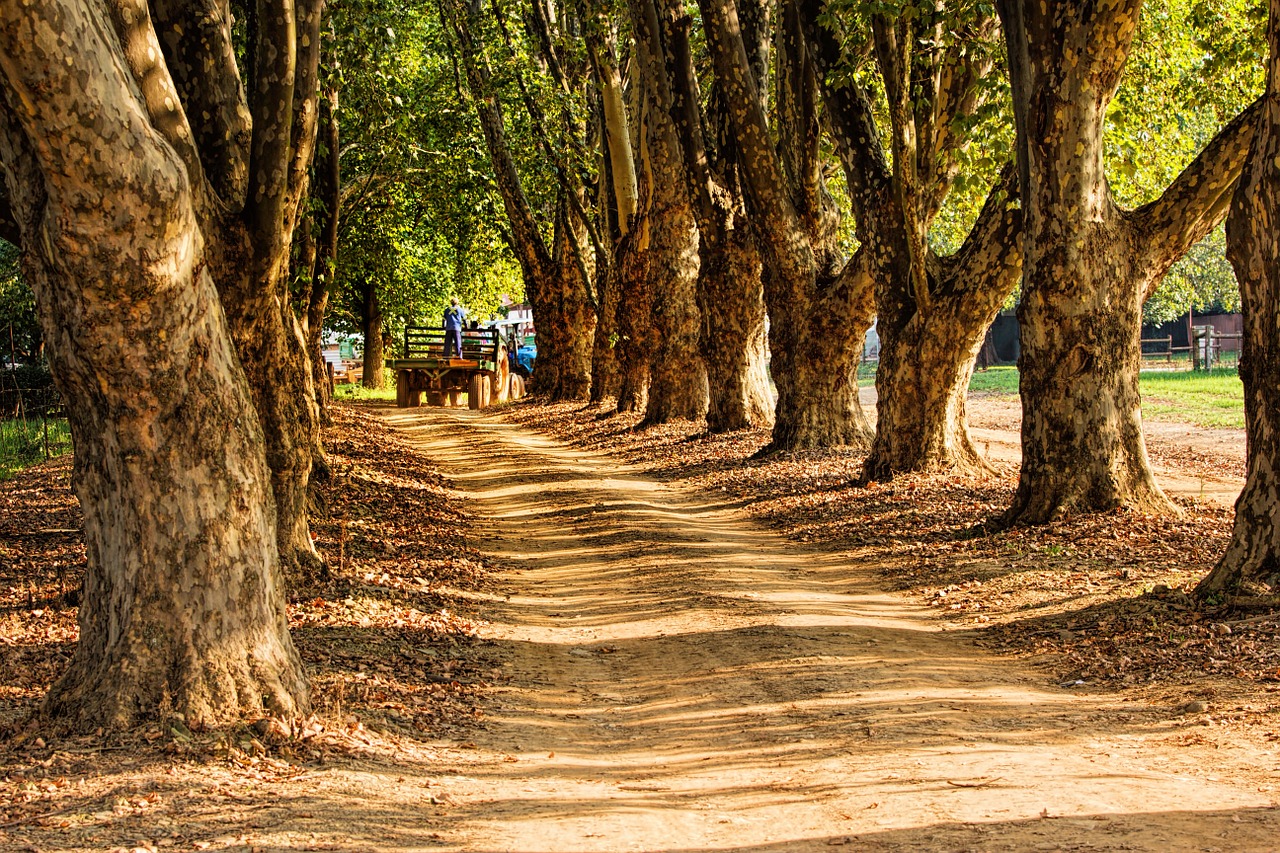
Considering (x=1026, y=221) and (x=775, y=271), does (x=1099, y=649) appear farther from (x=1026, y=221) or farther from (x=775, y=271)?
(x=775, y=271)

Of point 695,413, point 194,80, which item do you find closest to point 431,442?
point 695,413

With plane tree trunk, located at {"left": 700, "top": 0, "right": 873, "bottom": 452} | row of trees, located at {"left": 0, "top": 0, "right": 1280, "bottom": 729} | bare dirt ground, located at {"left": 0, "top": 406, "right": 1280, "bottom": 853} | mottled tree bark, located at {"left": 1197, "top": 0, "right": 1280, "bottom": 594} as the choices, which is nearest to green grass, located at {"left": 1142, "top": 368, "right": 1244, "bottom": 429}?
row of trees, located at {"left": 0, "top": 0, "right": 1280, "bottom": 729}

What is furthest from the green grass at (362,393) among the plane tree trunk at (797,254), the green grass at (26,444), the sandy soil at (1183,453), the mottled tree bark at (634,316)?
the plane tree trunk at (797,254)

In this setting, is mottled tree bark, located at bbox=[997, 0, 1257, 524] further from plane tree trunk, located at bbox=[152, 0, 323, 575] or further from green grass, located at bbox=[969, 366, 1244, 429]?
green grass, located at bbox=[969, 366, 1244, 429]

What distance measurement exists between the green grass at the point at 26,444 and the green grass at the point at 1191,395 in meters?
17.0

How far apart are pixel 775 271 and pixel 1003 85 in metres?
4.99

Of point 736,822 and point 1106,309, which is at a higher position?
point 1106,309

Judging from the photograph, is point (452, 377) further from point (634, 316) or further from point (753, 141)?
point (753, 141)

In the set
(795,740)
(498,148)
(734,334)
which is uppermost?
(498,148)

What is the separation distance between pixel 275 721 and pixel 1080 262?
7.48 metres

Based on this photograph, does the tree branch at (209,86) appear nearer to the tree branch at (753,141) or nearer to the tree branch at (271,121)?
the tree branch at (271,121)

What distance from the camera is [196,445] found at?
5512 mm

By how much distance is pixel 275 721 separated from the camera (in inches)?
219

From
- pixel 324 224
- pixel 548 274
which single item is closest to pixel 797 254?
pixel 324 224
